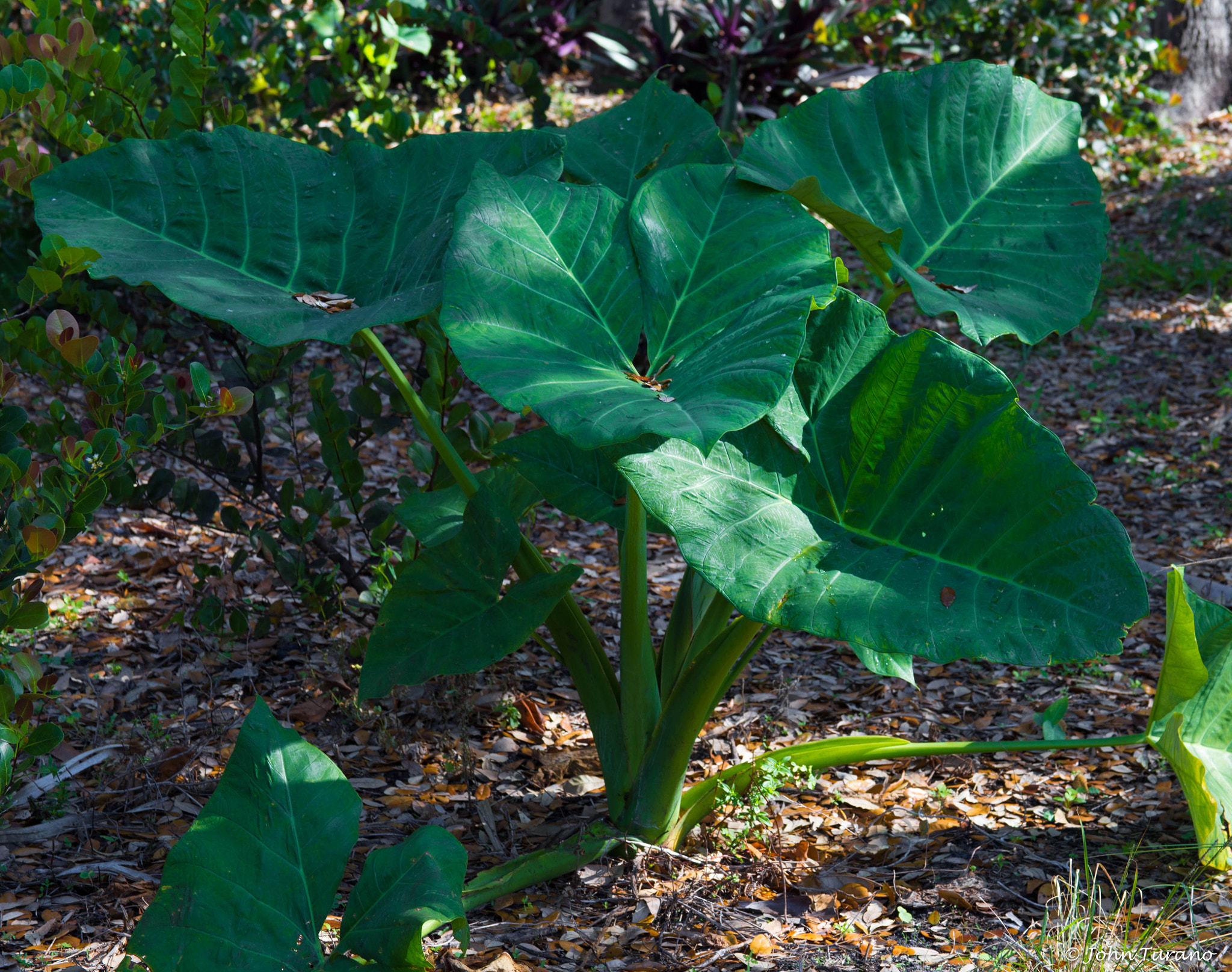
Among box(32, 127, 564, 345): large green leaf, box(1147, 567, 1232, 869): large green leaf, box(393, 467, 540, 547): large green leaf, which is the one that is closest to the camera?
box(32, 127, 564, 345): large green leaf

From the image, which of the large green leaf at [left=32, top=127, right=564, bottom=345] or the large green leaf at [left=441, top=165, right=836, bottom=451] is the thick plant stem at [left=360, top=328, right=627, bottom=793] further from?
the large green leaf at [left=441, top=165, right=836, bottom=451]

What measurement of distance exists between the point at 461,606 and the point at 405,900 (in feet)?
1.96

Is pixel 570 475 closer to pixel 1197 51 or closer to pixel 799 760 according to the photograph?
pixel 799 760

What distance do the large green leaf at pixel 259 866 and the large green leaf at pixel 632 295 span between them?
64cm

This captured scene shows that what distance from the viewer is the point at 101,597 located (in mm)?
2641

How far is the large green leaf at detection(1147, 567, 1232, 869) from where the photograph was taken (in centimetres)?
157

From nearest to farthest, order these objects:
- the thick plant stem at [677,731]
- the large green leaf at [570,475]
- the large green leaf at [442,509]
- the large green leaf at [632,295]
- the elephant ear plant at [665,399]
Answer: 1. the large green leaf at [632,295]
2. the elephant ear plant at [665,399]
3. the thick plant stem at [677,731]
4. the large green leaf at [570,475]
5. the large green leaf at [442,509]

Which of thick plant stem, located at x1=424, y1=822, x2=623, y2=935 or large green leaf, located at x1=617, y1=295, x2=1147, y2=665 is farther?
thick plant stem, located at x1=424, y1=822, x2=623, y2=935

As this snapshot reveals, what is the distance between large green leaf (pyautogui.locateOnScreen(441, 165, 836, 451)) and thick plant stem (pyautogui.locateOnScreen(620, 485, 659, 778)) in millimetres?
362

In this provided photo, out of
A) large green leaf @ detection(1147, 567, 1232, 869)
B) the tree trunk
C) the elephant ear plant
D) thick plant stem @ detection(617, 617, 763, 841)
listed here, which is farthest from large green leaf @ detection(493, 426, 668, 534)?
the tree trunk

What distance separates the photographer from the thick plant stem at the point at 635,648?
5.68 ft

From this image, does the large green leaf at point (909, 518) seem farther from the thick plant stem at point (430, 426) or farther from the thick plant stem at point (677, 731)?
the thick plant stem at point (430, 426)

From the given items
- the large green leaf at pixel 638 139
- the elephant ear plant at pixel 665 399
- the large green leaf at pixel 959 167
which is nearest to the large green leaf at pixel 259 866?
the elephant ear plant at pixel 665 399

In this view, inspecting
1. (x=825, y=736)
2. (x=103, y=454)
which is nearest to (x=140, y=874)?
(x=103, y=454)
